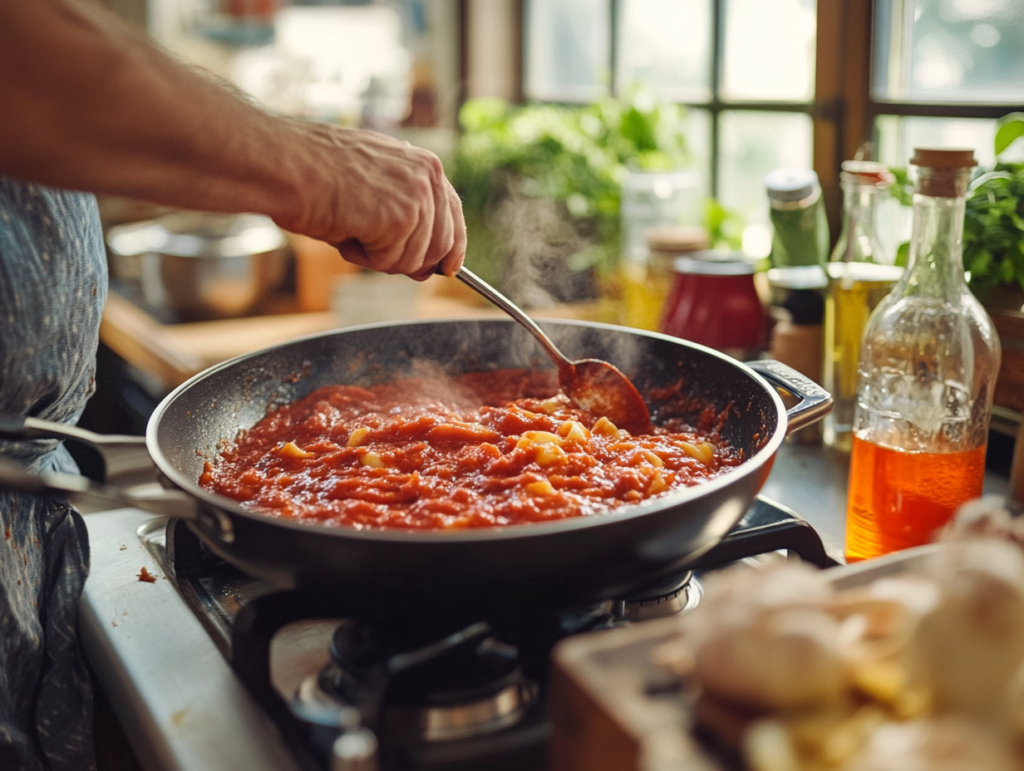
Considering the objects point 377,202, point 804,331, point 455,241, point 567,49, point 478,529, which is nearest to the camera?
point 478,529

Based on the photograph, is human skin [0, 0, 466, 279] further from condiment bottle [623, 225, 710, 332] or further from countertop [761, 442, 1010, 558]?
condiment bottle [623, 225, 710, 332]

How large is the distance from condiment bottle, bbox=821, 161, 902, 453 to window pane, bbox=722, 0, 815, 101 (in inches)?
31.0

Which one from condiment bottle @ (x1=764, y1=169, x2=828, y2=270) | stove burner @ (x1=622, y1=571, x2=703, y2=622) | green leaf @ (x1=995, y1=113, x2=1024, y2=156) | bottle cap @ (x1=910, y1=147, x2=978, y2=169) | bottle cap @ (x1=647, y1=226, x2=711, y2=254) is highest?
green leaf @ (x1=995, y1=113, x2=1024, y2=156)

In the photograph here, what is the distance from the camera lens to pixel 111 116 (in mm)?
681

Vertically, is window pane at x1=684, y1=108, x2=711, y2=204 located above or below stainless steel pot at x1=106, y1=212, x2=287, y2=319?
above

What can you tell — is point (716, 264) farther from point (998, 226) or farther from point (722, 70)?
point (722, 70)

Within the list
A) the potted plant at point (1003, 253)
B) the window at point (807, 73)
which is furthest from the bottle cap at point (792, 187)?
the window at point (807, 73)

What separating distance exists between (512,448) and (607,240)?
152 centimetres

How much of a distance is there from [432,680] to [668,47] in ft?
7.74

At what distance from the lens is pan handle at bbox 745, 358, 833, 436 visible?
3.20 ft

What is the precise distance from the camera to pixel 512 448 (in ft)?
3.47

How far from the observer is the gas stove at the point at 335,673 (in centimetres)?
70

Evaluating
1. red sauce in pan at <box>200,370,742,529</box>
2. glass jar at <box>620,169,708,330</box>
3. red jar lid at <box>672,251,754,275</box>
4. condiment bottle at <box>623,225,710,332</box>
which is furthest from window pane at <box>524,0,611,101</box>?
red sauce in pan at <box>200,370,742,529</box>

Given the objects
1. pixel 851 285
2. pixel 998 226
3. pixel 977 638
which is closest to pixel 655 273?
pixel 851 285
